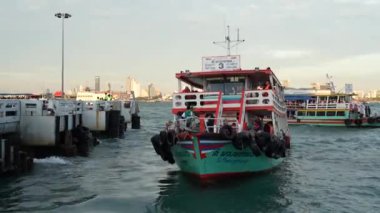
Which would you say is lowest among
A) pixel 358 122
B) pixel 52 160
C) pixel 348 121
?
pixel 52 160

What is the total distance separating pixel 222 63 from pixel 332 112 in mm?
36829

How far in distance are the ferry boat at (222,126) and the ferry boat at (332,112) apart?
3393 cm

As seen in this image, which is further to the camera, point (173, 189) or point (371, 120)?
point (371, 120)

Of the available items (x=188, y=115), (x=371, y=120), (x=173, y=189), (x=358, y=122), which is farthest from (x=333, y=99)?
(x=173, y=189)

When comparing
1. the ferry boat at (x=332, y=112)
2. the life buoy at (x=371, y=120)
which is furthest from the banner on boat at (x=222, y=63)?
the life buoy at (x=371, y=120)

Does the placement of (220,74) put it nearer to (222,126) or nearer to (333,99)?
(222,126)

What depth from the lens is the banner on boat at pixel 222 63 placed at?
1773cm

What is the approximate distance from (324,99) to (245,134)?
41046 mm

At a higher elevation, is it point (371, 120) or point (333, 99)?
point (333, 99)

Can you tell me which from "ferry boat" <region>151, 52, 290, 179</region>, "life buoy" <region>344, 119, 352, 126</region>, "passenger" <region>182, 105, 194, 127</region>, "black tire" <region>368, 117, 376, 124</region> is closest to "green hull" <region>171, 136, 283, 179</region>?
"ferry boat" <region>151, 52, 290, 179</region>

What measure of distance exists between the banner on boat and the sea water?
4.55 m

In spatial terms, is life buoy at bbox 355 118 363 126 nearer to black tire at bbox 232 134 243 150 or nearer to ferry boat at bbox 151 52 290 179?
ferry boat at bbox 151 52 290 179

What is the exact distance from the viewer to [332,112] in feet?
168

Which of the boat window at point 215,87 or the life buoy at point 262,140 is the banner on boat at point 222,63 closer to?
the boat window at point 215,87
